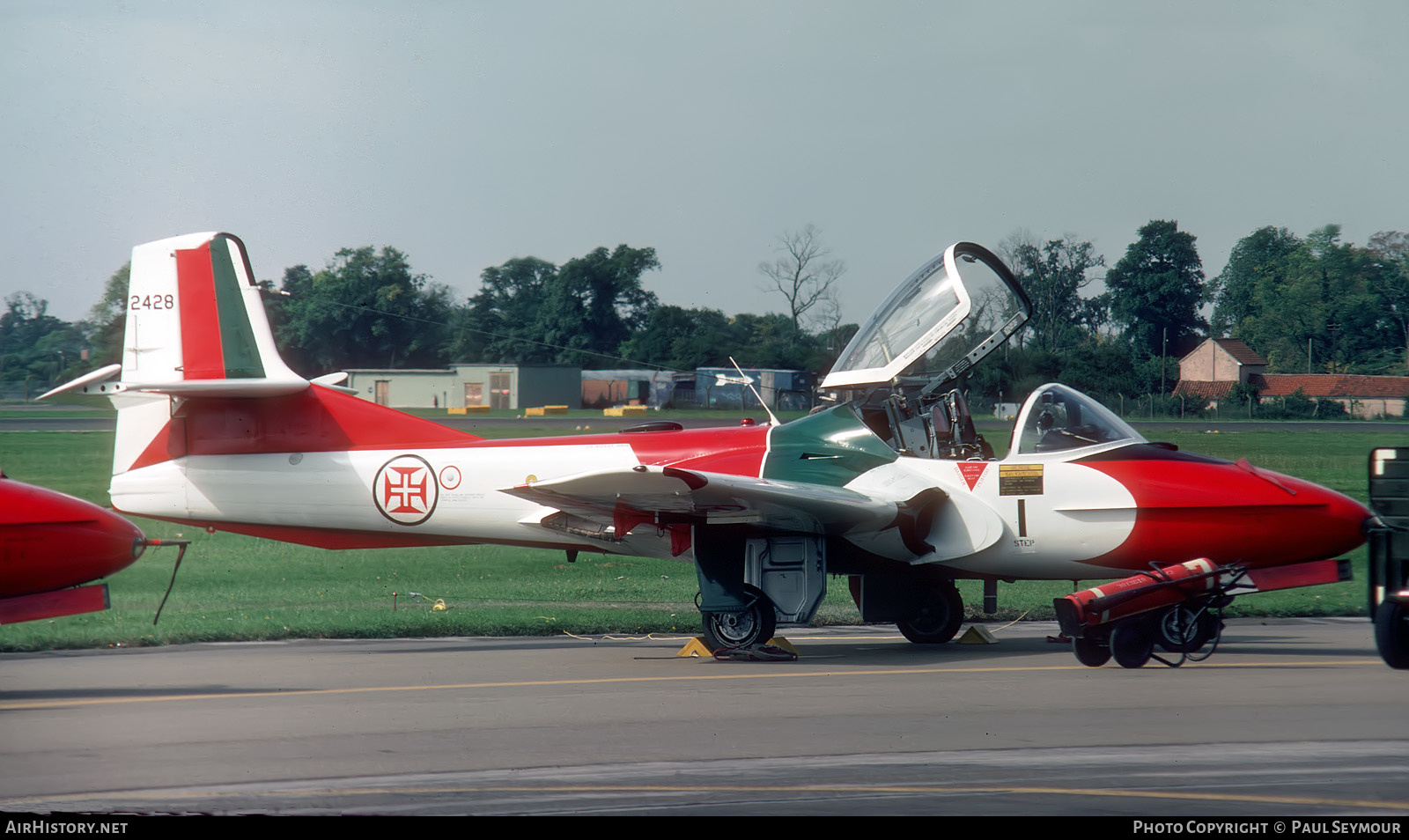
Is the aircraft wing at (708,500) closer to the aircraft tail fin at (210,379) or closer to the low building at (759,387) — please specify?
the aircraft tail fin at (210,379)

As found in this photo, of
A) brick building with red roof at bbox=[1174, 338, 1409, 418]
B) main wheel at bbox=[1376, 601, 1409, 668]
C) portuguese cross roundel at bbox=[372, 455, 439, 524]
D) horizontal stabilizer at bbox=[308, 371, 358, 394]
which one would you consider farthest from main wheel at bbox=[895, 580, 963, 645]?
brick building with red roof at bbox=[1174, 338, 1409, 418]

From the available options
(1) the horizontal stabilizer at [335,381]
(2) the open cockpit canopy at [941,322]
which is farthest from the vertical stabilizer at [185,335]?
(2) the open cockpit canopy at [941,322]

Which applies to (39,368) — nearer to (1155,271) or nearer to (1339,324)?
(1155,271)

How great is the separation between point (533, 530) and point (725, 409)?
7875 mm

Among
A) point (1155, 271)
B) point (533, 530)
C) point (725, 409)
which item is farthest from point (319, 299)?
point (533, 530)

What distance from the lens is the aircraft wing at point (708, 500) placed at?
953 centimetres

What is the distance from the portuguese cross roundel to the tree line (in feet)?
9.17

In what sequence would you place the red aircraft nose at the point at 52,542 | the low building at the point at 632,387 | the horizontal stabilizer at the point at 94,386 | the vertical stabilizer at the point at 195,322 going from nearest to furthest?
the red aircraft nose at the point at 52,542 → the horizontal stabilizer at the point at 94,386 → the vertical stabilizer at the point at 195,322 → the low building at the point at 632,387

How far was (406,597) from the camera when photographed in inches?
602

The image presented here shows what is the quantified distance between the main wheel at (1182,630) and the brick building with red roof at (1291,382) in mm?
31490

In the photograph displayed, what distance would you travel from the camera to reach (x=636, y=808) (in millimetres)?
5207

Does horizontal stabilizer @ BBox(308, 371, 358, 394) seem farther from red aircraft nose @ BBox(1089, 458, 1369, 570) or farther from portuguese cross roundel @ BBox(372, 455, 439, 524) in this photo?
red aircraft nose @ BBox(1089, 458, 1369, 570)

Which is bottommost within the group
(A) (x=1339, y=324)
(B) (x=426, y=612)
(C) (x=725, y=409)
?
(B) (x=426, y=612)

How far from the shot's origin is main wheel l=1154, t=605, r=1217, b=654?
9.60 meters
